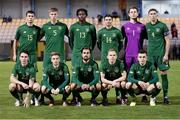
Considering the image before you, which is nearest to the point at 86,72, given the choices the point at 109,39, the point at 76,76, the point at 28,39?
the point at 76,76

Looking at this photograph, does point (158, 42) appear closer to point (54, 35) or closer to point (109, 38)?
point (109, 38)

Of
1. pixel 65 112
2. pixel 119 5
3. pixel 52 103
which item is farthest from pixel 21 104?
pixel 119 5

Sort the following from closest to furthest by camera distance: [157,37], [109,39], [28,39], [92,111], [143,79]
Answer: [92,111]
[143,79]
[157,37]
[28,39]
[109,39]

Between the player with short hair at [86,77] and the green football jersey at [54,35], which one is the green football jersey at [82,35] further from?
the player with short hair at [86,77]

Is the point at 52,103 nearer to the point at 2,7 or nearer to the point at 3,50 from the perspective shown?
the point at 3,50

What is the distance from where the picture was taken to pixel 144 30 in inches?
399

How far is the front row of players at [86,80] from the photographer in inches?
374

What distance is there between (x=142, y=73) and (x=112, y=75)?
0.57 meters

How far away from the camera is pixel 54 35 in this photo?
10188mm

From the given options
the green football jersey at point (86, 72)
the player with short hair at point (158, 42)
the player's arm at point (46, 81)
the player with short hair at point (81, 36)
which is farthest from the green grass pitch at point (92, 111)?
the player with short hair at point (81, 36)

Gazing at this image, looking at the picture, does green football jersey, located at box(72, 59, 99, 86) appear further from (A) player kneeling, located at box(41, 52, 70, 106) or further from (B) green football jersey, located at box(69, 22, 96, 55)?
(B) green football jersey, located at box(69, 22, 96, 55)

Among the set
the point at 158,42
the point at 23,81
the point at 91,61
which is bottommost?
the point at 23,81

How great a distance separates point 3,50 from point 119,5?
12.2m

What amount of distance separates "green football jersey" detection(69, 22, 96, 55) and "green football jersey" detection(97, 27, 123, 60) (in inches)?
7.0
